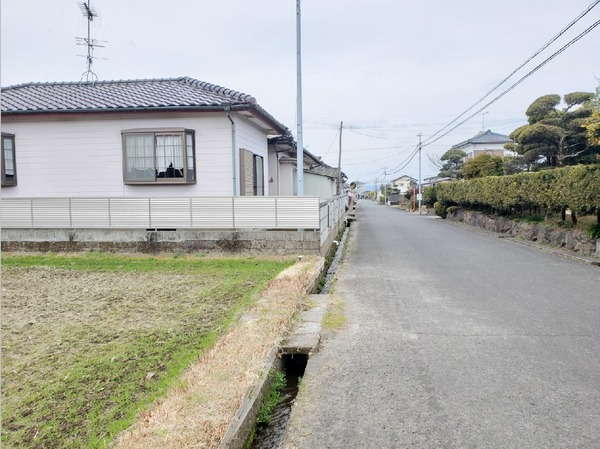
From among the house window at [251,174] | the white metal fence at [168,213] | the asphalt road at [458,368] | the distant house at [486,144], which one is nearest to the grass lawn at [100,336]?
the white metal fence at [168,213]

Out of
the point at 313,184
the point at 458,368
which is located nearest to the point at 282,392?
the point at 458,368

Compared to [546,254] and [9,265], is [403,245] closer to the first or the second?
[546,254]

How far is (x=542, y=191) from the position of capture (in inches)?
555

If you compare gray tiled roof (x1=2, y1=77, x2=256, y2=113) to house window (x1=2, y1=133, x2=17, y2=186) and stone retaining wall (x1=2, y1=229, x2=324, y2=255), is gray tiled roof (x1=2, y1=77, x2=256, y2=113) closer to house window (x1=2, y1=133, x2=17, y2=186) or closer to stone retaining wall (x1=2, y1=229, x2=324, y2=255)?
house window (x1=2, y1=133, x2=17, y2=186)

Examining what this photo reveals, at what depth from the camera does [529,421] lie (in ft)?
11.5

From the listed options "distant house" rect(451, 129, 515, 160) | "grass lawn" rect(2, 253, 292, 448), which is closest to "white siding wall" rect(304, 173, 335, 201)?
"grass lawn" rect(2, 253, 292, 448)

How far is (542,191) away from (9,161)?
1610 cm

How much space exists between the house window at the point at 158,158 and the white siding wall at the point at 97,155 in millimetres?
232

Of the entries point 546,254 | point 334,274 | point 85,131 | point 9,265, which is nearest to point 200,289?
point 334,274

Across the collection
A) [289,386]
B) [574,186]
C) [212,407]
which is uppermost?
[574,186]

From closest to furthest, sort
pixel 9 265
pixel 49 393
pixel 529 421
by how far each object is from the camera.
Answer: pixel 529 421 < pixel 49 393 < pixel 9 265

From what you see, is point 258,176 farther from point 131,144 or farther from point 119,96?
point 119,96

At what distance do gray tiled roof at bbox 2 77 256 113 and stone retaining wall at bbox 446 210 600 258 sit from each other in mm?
9359

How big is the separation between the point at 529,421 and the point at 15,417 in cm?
405
